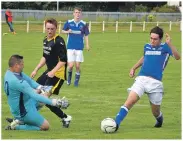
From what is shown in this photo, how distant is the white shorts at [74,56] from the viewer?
19.1 metres

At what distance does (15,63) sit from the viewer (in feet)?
36.2

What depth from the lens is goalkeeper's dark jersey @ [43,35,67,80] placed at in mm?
12281

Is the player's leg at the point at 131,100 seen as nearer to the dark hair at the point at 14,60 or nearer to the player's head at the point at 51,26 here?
the player's head at the point at 51,26

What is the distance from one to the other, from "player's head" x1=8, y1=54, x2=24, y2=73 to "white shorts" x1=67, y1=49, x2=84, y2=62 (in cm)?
801

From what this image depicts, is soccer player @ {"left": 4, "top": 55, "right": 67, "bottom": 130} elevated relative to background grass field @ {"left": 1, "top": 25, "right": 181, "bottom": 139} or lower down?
elevated

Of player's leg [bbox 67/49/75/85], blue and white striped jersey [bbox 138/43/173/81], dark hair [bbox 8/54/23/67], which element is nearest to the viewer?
dark hair [bbox 8/54/23/67]

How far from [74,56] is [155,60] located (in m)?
7.68

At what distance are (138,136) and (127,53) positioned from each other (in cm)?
2128

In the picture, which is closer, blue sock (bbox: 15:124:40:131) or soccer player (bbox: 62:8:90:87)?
blue sock (bbox: 15:124:40:131)

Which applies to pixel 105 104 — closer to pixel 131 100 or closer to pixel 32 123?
pixel 131 100

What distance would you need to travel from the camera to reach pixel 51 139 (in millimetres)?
10500

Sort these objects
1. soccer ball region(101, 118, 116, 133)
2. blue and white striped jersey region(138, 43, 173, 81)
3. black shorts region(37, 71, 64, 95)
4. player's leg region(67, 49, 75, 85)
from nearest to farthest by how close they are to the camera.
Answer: soccer ball region(101, 118, 116, 133)
blue and white striped jersey region(138, 43, 173, 81)
black shorts region(37, 71, 64, 95)
player's leg region(67, 49, 75, 85)

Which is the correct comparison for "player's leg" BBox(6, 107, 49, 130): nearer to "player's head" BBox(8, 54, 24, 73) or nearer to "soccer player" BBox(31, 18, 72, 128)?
"player's head" BBox(8, 54, 24, 73)

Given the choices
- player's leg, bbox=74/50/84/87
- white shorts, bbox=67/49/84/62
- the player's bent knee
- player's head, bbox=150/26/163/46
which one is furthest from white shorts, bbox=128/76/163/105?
white shorts, bbox=67/49/84/62
